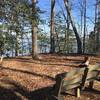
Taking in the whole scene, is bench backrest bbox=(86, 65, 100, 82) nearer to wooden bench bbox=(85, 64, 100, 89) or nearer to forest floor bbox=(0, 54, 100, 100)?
wooden bench bbox=(85, 64, 100, 89)

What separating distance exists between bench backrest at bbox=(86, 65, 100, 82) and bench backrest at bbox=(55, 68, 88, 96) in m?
0.33

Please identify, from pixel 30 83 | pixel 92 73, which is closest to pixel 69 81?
pixel 92 73

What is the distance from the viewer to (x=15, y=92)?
9.75m

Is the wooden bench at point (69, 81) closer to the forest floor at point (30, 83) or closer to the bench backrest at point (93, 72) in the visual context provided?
the bench backrest at point (93, 72)

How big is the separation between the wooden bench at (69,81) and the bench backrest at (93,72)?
1.09 feet

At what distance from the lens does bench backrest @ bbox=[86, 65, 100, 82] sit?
9.41m

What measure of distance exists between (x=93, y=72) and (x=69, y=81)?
1.55 m

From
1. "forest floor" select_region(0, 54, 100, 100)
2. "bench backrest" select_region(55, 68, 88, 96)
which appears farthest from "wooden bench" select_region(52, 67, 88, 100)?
"forest floor" select_region(0, 54, 100, 100)

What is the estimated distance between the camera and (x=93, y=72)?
384 inches

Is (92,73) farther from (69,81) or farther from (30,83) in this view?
(30,83)

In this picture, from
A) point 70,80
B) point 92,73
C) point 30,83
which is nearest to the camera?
point 70,80

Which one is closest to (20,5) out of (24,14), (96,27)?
(24,14)

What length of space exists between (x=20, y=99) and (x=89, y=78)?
2.29 m

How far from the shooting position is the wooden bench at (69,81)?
799 cm
